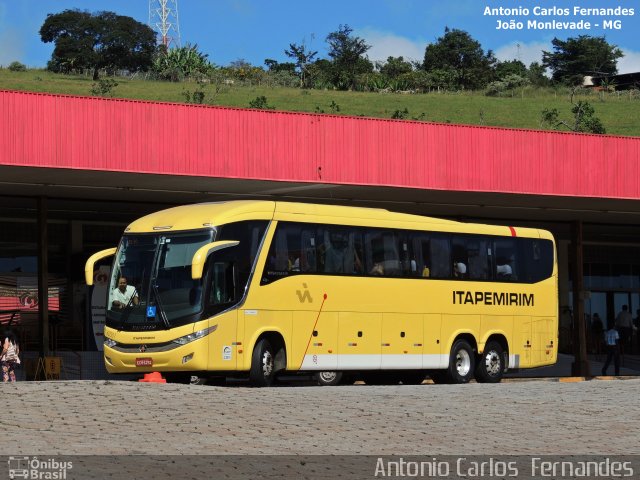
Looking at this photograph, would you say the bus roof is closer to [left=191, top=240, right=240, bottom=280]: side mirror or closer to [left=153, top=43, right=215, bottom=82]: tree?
[left=191, top=240, right=240, bottom=280]: side mirror

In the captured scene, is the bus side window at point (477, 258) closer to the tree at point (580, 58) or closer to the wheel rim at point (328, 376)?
the wheel rim at point (328, 376)

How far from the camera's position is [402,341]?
2684cm

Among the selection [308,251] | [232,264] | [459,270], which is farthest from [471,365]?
[232,264]

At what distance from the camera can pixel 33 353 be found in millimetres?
35688

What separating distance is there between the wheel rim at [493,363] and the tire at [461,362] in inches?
14.2

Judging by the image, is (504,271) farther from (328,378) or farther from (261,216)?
(261,216)

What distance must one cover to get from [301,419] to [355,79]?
4264 inches

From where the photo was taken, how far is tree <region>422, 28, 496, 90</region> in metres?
132

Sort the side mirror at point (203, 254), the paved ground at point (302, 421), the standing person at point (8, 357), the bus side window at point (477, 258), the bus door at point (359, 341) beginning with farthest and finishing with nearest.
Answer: the bus side window at point (477, 258), the standing person at point (8, 357), the bus door at point (359, 341), the side mirror at point (203, 254), the paved ground at point (302, 421)

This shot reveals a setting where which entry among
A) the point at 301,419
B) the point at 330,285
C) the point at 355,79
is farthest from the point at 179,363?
the point at 355,79

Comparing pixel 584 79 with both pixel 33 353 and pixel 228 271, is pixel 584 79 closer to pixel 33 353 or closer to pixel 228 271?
pixel 33 353

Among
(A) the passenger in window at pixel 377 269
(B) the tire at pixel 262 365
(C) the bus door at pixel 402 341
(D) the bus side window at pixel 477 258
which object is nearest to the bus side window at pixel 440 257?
(D) the bus side window at pixel 477 258

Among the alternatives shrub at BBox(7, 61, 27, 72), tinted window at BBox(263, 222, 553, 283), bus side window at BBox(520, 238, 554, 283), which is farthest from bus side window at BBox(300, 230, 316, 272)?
shrub at BBox(7, 61, 27, 72)

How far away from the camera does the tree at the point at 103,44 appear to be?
124 meters
